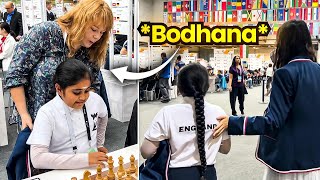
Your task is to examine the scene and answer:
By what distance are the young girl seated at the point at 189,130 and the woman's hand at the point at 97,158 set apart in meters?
0.11

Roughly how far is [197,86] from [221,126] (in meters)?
0.11

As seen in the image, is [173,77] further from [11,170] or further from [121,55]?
[11,170]

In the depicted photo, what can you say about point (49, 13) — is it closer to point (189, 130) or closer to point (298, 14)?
point (189, 130)

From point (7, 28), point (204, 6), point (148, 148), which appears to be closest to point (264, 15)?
point (204, 6)

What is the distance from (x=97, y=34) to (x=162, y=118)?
0.73 feet

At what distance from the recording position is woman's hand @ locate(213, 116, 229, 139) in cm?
75

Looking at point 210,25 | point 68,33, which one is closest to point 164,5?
point 210,25

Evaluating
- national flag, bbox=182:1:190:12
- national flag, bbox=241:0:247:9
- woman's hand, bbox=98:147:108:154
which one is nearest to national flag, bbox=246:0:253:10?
national flag, bbox=241:0:247:9

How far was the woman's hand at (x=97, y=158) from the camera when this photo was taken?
2.58ft

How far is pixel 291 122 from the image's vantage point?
76 cm

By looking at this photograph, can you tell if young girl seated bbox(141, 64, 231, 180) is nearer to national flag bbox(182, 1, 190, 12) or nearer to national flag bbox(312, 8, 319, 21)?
national flag bbox(182, 1, 190, 12)

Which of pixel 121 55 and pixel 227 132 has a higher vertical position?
pixel 121 55

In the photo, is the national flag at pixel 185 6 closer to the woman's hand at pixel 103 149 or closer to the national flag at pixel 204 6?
the national flag at pixel 204 6

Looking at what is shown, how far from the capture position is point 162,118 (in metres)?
0.74
